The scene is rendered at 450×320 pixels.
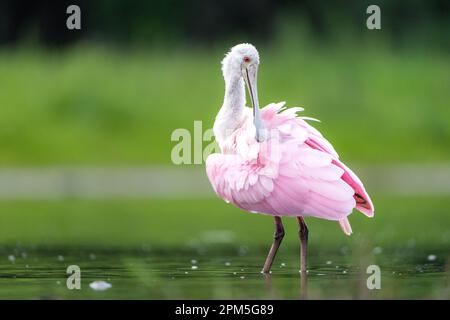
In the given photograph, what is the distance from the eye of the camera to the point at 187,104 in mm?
19328

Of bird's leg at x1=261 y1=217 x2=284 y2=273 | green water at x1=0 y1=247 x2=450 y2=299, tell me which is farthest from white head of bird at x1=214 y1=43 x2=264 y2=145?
green water at x1=0 y1=247 x2=450 y2=299

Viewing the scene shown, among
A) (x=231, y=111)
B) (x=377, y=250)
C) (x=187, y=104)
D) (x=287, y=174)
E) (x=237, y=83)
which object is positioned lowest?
(x=377, y=250)

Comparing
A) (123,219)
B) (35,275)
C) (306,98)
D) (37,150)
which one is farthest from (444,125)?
(35,275)

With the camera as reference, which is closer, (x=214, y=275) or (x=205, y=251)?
(x=214, y=275)

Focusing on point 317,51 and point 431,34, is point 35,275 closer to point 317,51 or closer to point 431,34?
point 317,51

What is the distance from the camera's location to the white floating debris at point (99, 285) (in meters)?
7.39

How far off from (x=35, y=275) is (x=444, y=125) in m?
11.3

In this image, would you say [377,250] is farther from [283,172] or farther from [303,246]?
[283,172]

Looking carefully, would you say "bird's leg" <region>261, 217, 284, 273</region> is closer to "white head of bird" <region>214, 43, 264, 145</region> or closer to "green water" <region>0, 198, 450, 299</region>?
"green water" <region>0, 198, 450, 299</region>

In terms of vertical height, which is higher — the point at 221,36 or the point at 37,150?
the point at 221,36

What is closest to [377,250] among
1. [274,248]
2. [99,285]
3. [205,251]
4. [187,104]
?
[205,251]

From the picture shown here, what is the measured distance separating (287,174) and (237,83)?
1075 mm

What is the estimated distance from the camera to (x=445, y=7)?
78.1ft

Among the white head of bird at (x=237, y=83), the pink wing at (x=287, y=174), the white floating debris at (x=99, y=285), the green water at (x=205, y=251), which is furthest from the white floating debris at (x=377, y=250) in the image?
the white floating debris at (x=99, y=285)
